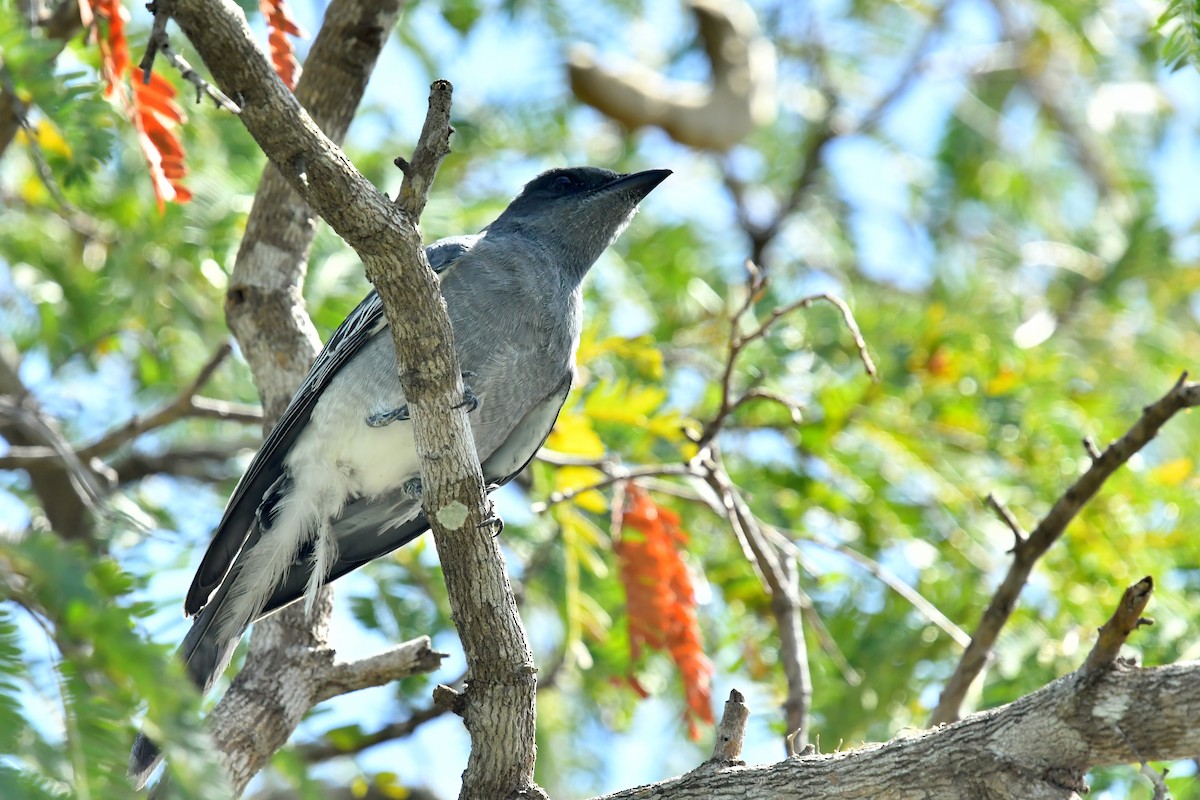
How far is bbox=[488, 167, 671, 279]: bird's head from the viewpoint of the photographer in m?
5.03

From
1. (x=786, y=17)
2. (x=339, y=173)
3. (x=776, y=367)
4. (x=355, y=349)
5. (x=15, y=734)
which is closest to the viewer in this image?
(x=15, y=734)

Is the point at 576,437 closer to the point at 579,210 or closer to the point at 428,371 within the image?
the point at 579,210

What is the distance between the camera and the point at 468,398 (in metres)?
3.87

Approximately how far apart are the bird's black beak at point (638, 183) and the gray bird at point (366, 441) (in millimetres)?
631

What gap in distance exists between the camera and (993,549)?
228 inches

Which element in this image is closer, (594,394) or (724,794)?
(724,794)

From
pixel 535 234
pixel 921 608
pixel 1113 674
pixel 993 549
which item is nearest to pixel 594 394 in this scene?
pixel 535 234

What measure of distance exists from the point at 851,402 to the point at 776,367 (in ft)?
1.29

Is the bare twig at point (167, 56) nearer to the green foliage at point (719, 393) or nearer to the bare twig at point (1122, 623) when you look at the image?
the green foliage at point (719, 393)

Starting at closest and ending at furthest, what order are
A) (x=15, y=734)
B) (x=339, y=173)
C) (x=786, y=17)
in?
(x=15, y=734), (x=339, y=173), (x=786, y=17)

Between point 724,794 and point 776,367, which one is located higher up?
point 776,367

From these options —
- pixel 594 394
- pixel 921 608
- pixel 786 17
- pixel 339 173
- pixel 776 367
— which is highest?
pixel 786 17

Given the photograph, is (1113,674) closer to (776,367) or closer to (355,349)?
(355,349)

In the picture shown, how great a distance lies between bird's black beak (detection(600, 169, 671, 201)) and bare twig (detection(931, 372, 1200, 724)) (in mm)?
2058
